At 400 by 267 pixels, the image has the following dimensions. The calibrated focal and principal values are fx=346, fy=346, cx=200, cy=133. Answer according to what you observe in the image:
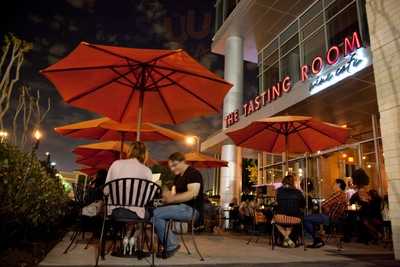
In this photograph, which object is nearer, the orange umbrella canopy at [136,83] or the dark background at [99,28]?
the orange umbrella canopy at [136,83]

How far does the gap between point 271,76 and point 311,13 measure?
3.86 meters

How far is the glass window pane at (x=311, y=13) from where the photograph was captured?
14.5 m

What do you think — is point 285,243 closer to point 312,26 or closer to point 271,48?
point 312,26

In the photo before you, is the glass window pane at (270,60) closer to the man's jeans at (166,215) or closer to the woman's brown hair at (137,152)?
the woman's brown hair at (137,152)

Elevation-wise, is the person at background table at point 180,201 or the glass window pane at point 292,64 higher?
the glass window pane at point 292,64

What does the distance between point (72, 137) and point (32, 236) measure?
2683 millimetres

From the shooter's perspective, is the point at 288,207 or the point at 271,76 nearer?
the point at 288,207

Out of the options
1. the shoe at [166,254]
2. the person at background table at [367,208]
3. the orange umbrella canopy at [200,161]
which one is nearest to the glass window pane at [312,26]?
the orange umbrella canopy at [200,161]

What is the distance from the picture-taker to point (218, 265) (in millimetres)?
3896

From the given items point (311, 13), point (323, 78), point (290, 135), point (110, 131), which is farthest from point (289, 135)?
point (311, 13)

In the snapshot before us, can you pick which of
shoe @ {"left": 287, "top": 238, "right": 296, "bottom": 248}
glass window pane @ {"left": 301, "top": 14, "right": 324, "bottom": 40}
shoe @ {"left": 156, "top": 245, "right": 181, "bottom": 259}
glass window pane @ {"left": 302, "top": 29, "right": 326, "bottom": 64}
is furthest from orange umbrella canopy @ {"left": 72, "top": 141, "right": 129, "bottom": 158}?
glass window pane @ {"left": 301, "top": 14, "right": 324, "bottom": 40}

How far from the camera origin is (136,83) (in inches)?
211

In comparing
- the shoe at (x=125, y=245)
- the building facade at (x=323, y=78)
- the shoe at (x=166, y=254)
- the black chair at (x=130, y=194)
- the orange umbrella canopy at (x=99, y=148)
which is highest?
the building facade at (x=323, y=78)

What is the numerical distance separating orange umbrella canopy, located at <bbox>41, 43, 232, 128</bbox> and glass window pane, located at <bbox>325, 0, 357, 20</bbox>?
9803 mm
